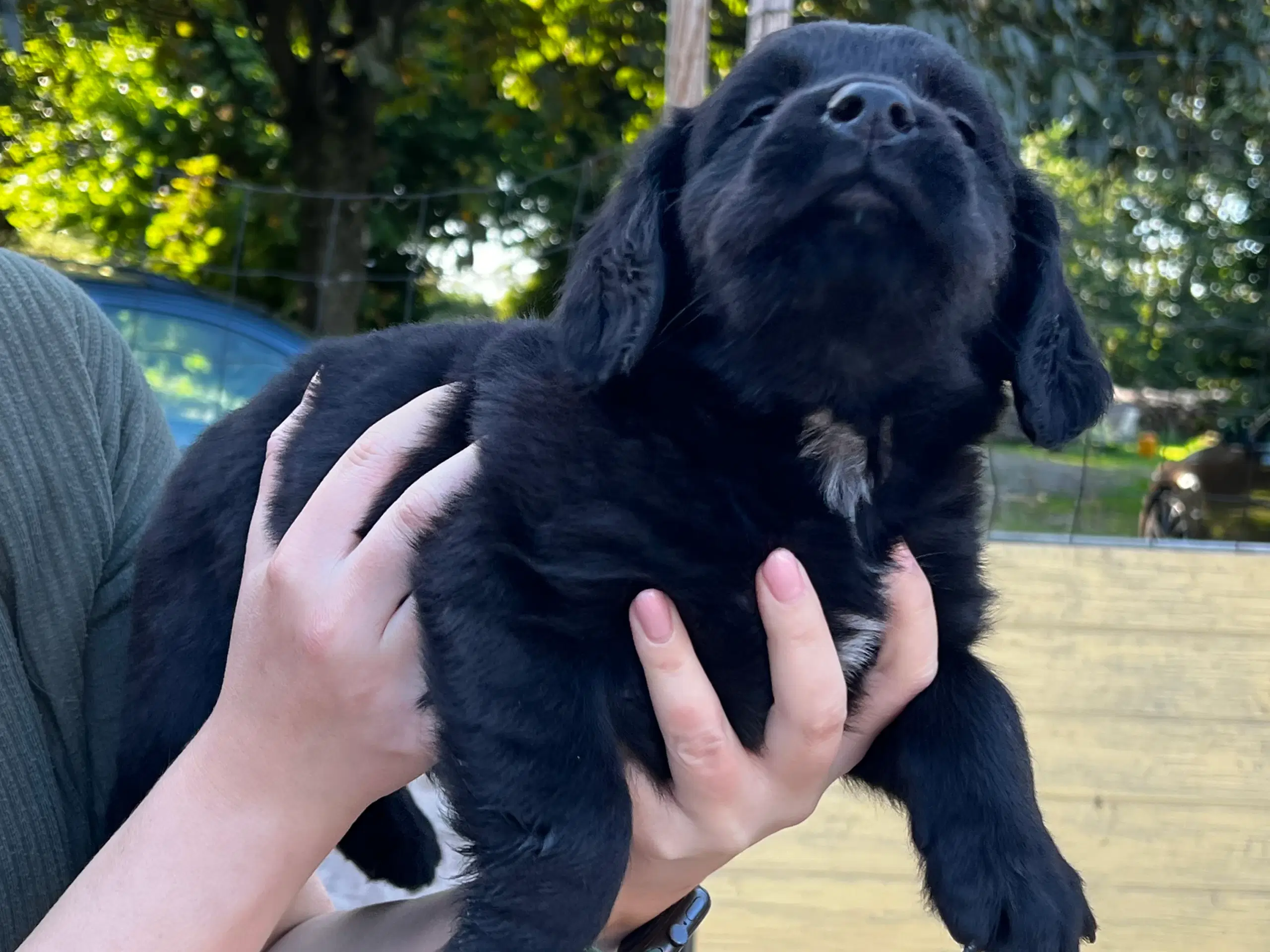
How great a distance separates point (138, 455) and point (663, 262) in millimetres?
968

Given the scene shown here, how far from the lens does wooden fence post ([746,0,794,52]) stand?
2994mm

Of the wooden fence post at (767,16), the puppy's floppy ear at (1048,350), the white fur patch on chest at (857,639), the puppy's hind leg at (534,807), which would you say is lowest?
the puppy's hind leg at (534,807)

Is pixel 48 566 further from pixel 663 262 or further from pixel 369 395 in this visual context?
pixel 663 262

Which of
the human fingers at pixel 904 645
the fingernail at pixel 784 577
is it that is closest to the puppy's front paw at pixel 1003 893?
the human fingers at pixel 904 645

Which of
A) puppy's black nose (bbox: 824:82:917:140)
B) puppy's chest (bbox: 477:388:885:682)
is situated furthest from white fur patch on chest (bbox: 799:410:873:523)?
puppy's black nose (bbox: 824:82:917:140)

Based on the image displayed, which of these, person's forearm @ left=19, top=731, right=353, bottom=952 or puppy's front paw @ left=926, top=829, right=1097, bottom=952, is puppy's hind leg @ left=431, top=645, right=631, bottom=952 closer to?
person's forearm @ left=19, top=731, right=353, bottom=952

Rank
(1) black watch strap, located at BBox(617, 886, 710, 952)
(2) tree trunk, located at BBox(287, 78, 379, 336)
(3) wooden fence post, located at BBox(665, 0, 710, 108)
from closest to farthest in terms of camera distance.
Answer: (1) black watch strap, located at BBox(617, 886, 710, 952) → (3) wooden fence post, located at BBox(665, 0, 710, 108) → (2) tree trunk, located at BBox(287, 78, 379, 336)

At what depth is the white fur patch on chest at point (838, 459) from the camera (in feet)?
4.69

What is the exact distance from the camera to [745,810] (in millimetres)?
1407

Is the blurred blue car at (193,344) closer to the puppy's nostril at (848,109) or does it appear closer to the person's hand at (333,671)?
the person's hand at (333,671)

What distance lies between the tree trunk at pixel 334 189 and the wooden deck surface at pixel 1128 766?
13.6ft

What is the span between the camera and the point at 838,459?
144cm

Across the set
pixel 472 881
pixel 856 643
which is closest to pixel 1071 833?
pixel 856 643

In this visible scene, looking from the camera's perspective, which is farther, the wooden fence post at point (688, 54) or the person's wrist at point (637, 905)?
the wooden fence post at point (688, 54)
